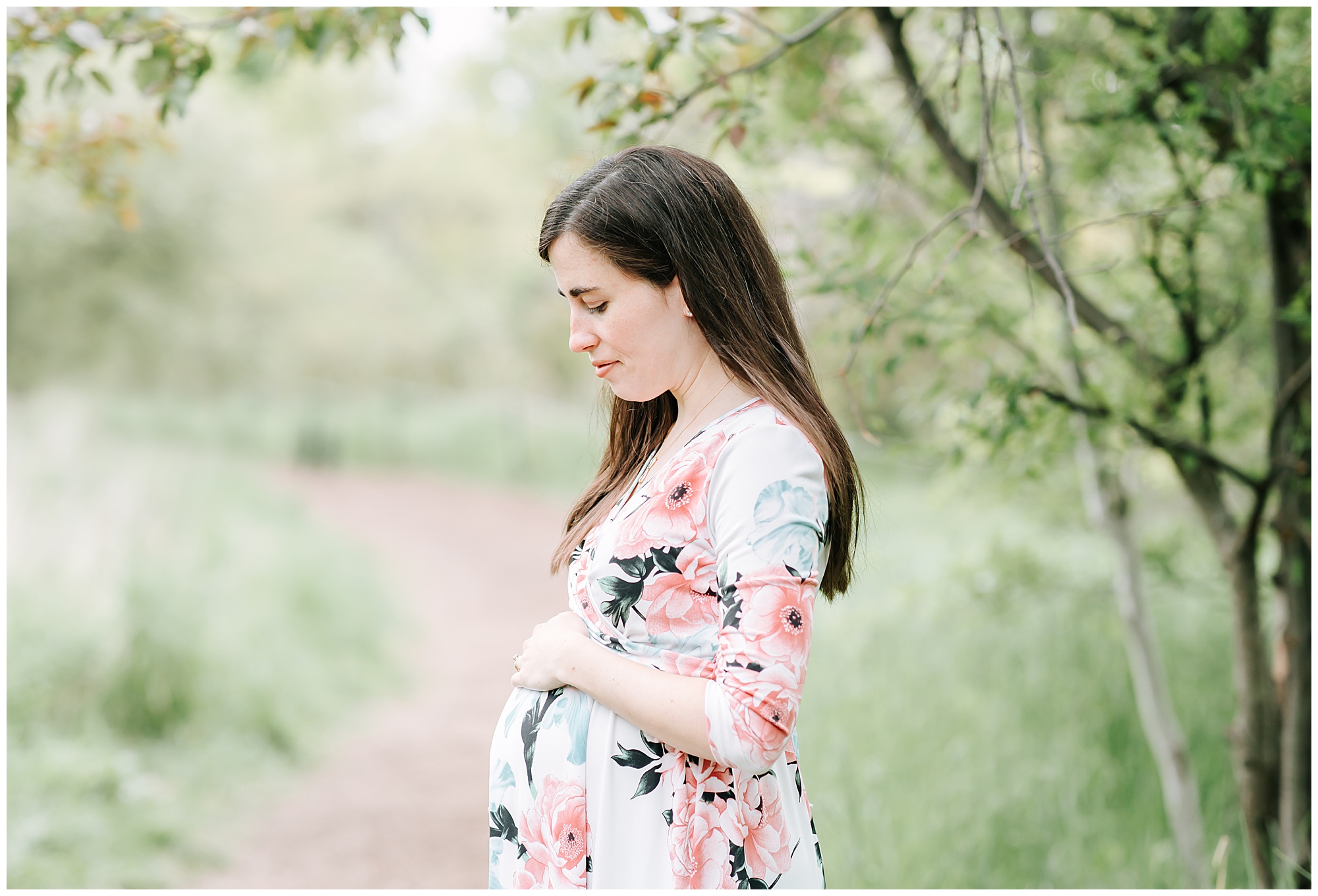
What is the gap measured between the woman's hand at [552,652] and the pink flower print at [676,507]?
0.15 meters

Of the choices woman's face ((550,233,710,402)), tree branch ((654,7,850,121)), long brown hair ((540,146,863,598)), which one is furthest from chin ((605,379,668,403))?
tree branch ((654,7,850,121))

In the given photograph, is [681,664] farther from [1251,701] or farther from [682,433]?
[1251,701]

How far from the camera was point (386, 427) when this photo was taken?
53.1 feet

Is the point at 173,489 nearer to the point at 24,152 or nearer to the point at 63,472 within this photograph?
the point at 63,472

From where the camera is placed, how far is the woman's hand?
1334 millimetres

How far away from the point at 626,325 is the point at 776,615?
1.49 ft

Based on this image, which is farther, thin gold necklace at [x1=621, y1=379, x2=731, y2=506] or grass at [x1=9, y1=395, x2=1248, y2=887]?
grass at [x1=9, y1=395, x2=1248, y2=887]

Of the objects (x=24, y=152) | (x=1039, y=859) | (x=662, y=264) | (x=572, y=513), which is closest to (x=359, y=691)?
(x=24, y=152)

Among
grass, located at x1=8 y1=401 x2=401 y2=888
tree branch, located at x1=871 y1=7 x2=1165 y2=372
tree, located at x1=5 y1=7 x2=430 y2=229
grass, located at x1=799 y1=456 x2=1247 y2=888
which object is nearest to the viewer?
tree, located at x1=5 y1=7 x2=430 y2=229

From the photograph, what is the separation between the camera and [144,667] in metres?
4.43

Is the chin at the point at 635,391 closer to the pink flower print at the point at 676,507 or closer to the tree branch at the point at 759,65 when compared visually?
the pink flower print at the point at 676,507

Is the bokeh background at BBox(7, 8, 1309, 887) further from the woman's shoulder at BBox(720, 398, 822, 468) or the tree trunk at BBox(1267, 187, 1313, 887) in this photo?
the woman's shoulder at BBox(720, 398, 822, 468)

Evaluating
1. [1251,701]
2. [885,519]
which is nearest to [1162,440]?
[1251,701]

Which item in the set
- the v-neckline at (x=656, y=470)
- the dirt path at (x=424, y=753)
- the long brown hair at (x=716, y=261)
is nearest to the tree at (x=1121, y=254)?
the long brown hair at (x=716, y=261)
